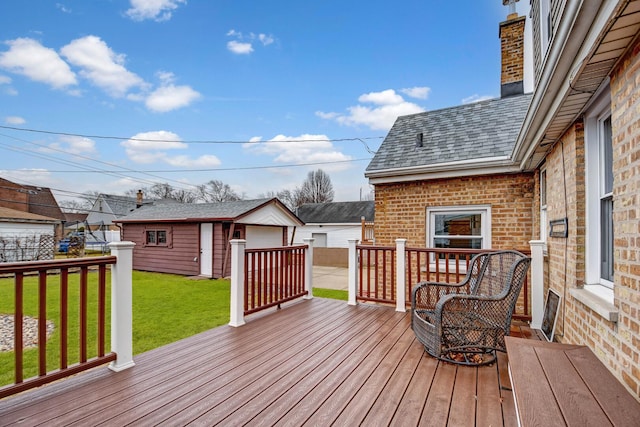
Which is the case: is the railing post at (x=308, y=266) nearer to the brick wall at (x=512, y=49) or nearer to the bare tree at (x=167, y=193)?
the brick wall at (x=512, y=49)

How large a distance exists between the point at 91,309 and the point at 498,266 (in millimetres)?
7268

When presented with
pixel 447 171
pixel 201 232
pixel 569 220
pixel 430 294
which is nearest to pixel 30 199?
pixel 201 232

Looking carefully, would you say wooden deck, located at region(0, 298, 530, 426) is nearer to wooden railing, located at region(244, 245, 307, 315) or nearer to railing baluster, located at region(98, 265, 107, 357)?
railing baluster, located at region(98, 265, 107, 357)

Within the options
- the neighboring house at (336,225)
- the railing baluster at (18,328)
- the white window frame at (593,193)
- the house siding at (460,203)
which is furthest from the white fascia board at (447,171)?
the neighboring house at (336,225)

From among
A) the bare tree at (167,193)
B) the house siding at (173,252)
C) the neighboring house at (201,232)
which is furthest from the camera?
the bare tree at (167,193)

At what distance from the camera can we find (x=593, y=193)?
2.55 m

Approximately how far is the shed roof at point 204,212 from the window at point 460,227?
770 cm

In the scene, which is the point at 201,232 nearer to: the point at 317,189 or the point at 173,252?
the point at 173,252

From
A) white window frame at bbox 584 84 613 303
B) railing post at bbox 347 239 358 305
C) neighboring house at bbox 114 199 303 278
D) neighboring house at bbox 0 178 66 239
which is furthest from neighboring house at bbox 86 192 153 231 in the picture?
white window frame at bbox 584 84 613 303

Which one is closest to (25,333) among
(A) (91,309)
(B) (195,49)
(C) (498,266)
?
(A) (91,309)

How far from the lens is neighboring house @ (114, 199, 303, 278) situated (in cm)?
1197

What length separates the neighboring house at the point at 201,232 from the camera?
12.0 metres

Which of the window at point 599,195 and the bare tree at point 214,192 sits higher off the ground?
the bare tree at point 214,192

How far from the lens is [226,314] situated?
20.5 ft
